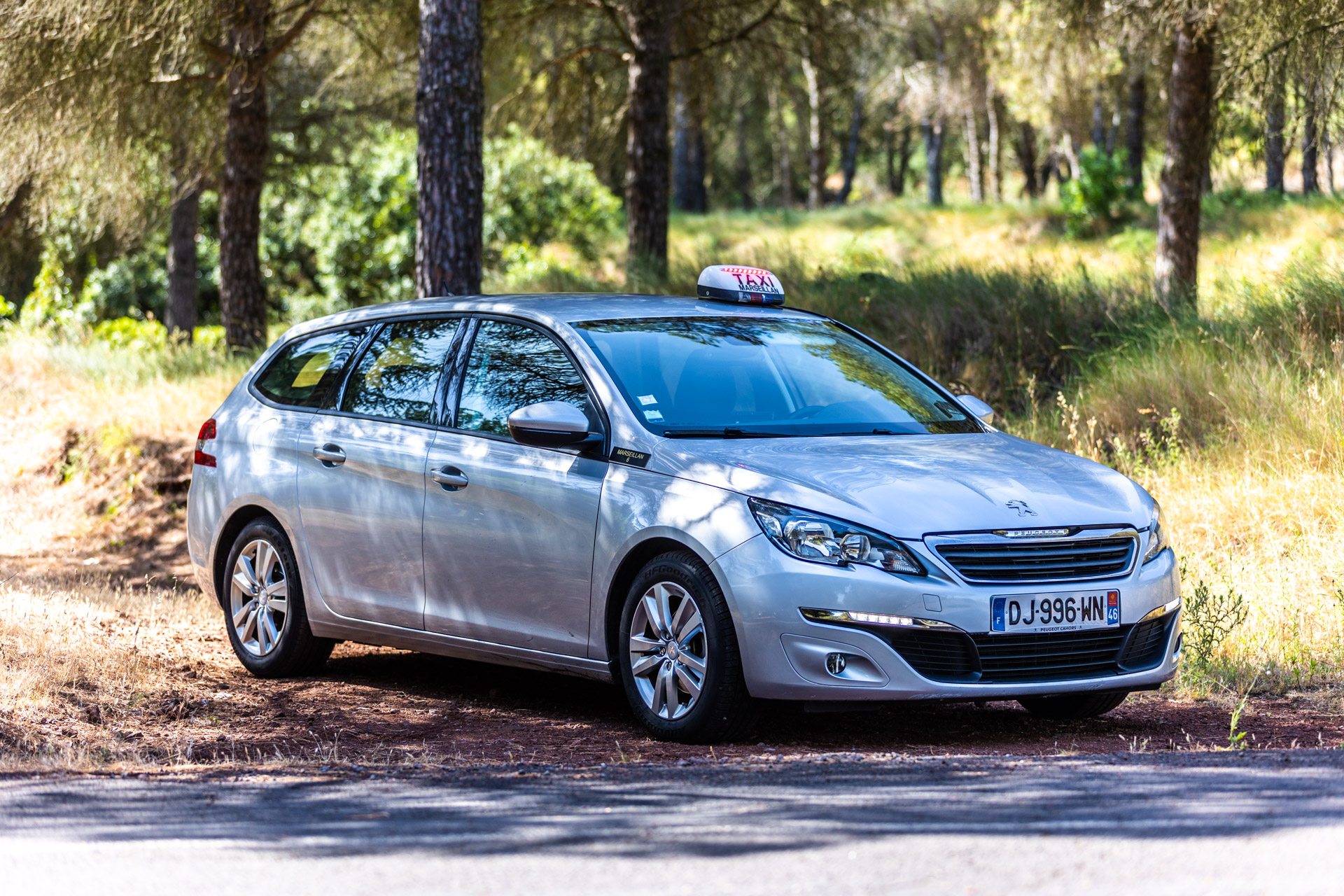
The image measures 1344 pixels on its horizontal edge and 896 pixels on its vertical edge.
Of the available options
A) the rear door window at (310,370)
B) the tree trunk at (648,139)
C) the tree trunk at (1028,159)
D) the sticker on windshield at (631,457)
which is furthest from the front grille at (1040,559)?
the tree trunk at (1028,159)

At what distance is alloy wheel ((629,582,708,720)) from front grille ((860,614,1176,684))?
2.19ft

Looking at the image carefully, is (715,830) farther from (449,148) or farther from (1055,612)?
(449,148)

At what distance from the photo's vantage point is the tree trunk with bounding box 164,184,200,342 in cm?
2333

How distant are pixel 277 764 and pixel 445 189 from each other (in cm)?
702

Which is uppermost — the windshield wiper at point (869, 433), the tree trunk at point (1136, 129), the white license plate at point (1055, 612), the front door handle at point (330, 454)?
the tree trunk at point (1136, 129)

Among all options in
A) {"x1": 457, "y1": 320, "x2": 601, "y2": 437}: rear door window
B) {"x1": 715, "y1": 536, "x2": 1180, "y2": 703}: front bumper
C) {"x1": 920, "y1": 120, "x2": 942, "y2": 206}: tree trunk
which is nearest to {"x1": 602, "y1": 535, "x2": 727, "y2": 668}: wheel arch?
{"x1": 715, "y1": 536, "x2": 1180, "y2": 703}: front bumper

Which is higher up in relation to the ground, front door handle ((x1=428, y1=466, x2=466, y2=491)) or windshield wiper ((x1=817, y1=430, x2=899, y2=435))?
windshield wiper ((x1=817, y1=430, x2=899, y2=435))

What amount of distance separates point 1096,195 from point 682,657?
2596 cm

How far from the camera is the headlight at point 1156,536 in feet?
18.6

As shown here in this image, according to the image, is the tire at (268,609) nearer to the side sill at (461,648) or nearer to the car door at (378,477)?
the side sill at (461,648)

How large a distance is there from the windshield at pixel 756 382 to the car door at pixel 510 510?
254 millimetres

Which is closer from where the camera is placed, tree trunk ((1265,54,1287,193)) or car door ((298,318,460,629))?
car door ((298,318,460,629))

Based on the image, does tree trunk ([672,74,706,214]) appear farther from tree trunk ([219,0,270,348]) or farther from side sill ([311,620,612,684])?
side sill ([311,620,612,684])

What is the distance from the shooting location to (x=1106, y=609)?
5418mm
